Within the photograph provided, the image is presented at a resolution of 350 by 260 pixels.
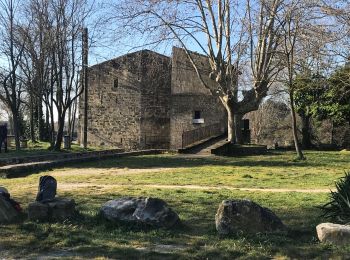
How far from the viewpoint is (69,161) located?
1969 centimetres

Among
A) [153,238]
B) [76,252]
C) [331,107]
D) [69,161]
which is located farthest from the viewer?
[331,107]

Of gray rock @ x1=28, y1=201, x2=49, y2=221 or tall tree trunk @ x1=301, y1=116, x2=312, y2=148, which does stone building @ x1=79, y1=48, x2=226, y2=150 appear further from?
gray rock @ x1=28, y1=201, x2=49, y2=221

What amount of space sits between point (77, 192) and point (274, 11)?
560 inches

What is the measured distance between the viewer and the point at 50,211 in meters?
7.41

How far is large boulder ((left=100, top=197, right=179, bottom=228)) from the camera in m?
6.89

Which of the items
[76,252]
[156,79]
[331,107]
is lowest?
[76,252]

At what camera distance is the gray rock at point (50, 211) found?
740cm

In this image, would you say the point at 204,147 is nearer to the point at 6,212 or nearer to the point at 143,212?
the point at 6,212

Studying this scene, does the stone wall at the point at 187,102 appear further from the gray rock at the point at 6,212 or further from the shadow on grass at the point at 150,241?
the shadow on grass at the point at 150,241

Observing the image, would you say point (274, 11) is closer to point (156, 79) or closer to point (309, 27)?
point (309, 27)

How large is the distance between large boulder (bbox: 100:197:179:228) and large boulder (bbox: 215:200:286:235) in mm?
787

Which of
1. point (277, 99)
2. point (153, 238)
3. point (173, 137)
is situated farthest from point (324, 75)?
point (153, 238)

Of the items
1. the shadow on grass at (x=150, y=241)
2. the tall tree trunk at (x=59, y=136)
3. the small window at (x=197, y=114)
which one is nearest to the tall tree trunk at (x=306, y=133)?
the small window at (x=197, y=114)

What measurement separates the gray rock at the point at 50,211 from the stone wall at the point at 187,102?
27864 mm
